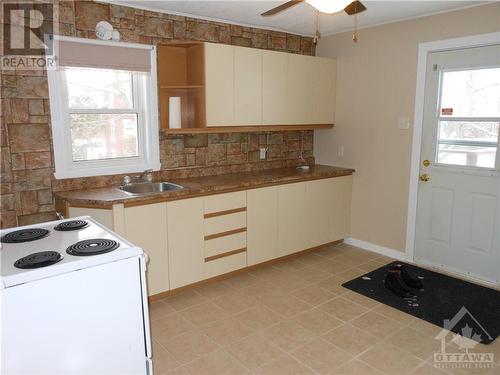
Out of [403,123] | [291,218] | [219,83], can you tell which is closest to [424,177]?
[403,123]

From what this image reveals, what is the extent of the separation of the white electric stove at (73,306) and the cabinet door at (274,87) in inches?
91.0

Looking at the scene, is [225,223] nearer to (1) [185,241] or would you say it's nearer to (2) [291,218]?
(1) [185,241]

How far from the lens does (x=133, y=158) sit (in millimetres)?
3527

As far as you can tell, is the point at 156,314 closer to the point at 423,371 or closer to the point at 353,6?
the point at 423,371

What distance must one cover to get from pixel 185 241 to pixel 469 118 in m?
2.71

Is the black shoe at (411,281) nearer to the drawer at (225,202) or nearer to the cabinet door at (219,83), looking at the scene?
the drawer at (225,202)

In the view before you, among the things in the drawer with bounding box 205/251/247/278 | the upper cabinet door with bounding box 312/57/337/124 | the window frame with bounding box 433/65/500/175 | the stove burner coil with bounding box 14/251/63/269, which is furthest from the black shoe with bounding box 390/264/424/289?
the stove burner coil with bounding box 14/251/63/269

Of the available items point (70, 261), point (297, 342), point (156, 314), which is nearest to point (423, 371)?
point (297, 342)

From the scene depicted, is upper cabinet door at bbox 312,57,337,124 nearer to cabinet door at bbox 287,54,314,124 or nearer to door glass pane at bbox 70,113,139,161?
cabinet door at bbox 287,54,314,124

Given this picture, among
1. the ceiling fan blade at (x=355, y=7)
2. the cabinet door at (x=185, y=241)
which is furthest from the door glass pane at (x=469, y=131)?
the cabinet door at (x=185, y=241)

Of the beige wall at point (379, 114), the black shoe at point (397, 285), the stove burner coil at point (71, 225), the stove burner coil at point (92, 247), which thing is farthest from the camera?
the beige wall at point (379, 114)

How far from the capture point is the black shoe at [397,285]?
3269mm

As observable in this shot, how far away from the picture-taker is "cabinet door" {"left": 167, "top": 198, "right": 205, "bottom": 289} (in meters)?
3.14

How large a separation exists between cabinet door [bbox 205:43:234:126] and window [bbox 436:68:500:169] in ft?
6.44
